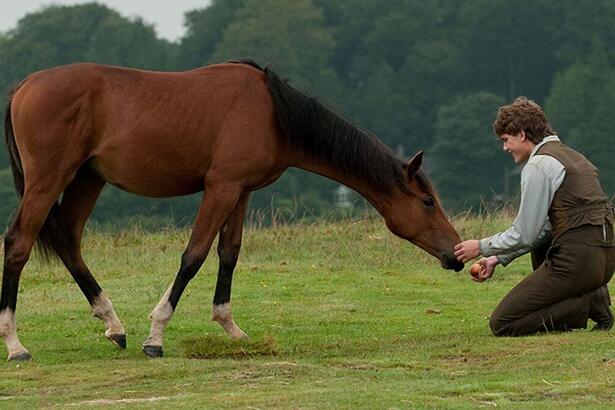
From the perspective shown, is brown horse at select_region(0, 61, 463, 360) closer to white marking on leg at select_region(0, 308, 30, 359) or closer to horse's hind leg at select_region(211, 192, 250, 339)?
white marking on leg at select_region(0, 308, 30, 359)

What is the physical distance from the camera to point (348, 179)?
12133 mm

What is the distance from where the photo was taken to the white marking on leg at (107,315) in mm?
11930

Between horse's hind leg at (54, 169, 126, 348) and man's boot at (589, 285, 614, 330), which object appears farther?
horse's hind leg at (54, 169, 126, 348)

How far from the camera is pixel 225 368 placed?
1041cm

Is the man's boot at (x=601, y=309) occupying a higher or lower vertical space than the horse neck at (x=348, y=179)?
lower

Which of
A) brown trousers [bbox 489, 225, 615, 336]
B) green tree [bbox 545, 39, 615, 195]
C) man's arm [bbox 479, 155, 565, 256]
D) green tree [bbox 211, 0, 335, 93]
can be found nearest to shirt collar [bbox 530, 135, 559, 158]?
man's arm [bbox 479, 155, 565, 256]

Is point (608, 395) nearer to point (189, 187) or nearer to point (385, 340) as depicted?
point (385, 340)

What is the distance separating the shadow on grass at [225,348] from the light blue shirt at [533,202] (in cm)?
177

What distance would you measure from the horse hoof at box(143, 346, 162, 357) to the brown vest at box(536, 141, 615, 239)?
3.05m

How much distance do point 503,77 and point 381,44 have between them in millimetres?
11183

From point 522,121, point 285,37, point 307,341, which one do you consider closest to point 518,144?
point 522,121

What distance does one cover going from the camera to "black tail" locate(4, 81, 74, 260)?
12.1 metres

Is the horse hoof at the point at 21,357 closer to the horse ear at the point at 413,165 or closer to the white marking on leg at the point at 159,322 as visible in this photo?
the white marking on leg at the point at 159,322

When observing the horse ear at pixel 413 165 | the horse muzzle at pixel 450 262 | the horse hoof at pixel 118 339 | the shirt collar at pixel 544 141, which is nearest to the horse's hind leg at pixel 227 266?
the horse hoof at pixel 118 339
